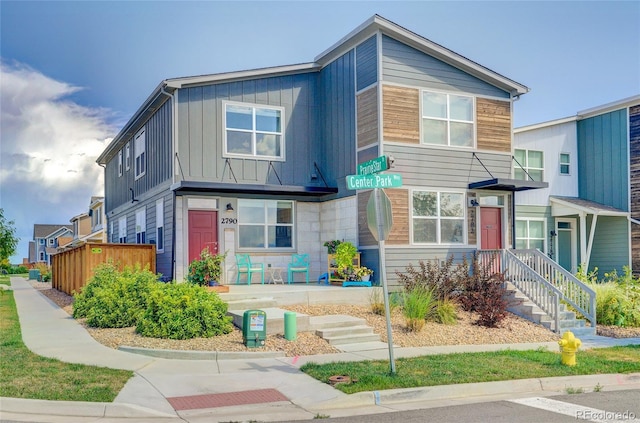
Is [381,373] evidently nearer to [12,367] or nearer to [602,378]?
[602,378]

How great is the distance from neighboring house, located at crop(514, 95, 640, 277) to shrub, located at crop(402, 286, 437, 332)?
1065 centimetres

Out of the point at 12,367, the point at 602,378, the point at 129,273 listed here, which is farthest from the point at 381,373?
the point at 129,273

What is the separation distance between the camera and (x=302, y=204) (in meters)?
19.7

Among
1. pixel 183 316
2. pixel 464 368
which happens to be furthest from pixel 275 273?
pixel 464 368

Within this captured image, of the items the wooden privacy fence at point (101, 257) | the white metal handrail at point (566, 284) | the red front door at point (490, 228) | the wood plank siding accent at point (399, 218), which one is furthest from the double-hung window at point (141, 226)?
the white metal handrail at point (566, 284)

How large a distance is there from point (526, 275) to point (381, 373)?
8.81 m

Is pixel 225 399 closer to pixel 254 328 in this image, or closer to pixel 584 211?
pixel 254 328

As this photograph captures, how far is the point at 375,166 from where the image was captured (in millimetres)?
9141

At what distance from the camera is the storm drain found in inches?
305

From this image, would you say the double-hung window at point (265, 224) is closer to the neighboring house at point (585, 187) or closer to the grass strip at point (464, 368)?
the grass strip at point (464, 368)

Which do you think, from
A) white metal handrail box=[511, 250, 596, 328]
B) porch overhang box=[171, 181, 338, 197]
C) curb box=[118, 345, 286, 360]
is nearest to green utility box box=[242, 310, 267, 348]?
curb box=[118, 345, 286, 360]

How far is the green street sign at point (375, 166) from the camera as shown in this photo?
894 centimetres

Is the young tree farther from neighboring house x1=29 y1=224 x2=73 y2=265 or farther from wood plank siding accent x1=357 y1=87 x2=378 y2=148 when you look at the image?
neighboring house x1=29 y1=224 x2=73 y2=265

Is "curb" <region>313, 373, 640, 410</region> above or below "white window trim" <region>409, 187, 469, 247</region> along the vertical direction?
below
